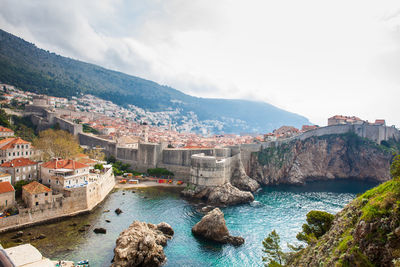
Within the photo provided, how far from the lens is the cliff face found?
143 ft

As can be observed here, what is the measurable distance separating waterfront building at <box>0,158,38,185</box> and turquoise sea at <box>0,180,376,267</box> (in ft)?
22.3

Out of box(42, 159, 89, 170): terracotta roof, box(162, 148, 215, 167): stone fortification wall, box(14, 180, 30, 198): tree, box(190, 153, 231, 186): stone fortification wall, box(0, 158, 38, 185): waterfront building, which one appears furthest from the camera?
box(162, 148, 215, 167): stone fortification wall

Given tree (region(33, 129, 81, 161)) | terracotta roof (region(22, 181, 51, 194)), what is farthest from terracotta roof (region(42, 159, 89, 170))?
tree (region(33, 129, 81, 161))

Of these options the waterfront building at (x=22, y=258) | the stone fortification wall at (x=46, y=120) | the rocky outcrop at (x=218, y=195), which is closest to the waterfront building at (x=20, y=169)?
the waterfront building at (x=22, y=258)

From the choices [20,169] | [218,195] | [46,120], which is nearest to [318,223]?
[218,195]

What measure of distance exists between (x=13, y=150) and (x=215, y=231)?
22.2 metres

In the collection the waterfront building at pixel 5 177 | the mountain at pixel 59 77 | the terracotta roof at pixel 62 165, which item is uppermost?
the mountain at pixel 59 77

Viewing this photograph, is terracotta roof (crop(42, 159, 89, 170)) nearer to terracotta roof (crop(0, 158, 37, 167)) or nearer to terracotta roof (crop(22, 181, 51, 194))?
terracotta roof (crop(0, 158, 37, 167))

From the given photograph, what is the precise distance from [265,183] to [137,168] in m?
21.2

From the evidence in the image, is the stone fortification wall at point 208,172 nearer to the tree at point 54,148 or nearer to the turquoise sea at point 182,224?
the turquoise sea at point 182,224

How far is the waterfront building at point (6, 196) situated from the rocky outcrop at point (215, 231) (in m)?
14.8

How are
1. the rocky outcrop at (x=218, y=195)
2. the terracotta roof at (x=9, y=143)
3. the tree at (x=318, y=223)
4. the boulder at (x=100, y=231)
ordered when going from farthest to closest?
the rocky outcrop at (x=218, y=195) → the terracotta roof at (x=9, y=143) → the boulder at (x=100, y=231) → the tree at (x=318, y=223)

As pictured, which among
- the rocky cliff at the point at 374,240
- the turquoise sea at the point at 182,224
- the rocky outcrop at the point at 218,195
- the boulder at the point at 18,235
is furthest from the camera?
the rocky outcrop at the point at 218,195

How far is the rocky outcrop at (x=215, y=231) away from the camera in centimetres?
1938
